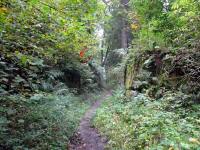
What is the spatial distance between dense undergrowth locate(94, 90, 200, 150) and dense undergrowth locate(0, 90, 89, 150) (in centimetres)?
154

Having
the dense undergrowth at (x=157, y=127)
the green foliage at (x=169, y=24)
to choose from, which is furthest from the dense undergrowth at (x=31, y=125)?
the green foliage at (x=169, y=24)

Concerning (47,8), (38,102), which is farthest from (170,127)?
(38,102)

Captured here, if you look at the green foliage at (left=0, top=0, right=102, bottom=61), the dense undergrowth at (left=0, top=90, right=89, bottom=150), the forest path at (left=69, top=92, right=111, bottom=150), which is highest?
the green foliage at (left=0, top=0, right=102, bottom=61)

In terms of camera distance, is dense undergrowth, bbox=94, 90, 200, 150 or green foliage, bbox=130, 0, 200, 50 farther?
green foliage, bbox=130, 0, 200, 50

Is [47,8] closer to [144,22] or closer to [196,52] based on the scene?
[196,52]

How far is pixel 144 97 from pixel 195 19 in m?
3.20

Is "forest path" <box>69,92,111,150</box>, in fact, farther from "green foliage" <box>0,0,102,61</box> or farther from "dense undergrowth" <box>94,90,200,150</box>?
"green foliage" <box>0,0,102,61</box>

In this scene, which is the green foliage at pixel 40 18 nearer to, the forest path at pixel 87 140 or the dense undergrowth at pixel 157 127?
the dense undergrowth at pixel 157 127

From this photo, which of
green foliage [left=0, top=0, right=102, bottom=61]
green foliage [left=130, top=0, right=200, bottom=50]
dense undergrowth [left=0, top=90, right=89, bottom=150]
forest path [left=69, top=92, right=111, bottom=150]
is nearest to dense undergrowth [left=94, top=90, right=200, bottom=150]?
forest path [left=69, top=92, right=111, bottom=150]

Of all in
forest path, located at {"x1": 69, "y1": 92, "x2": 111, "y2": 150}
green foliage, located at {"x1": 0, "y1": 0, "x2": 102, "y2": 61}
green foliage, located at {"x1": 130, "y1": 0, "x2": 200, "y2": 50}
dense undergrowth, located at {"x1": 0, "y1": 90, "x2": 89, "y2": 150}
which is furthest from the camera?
green foliage, located at {"x1": 130, "y1": 0, "x2": 200, "y2": 50}

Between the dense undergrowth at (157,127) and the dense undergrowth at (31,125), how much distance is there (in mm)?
1542

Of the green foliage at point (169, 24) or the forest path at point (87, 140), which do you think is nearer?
the forest path at point (87, 140)

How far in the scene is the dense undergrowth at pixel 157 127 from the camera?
591cm

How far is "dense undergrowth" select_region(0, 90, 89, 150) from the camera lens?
7379 mm
